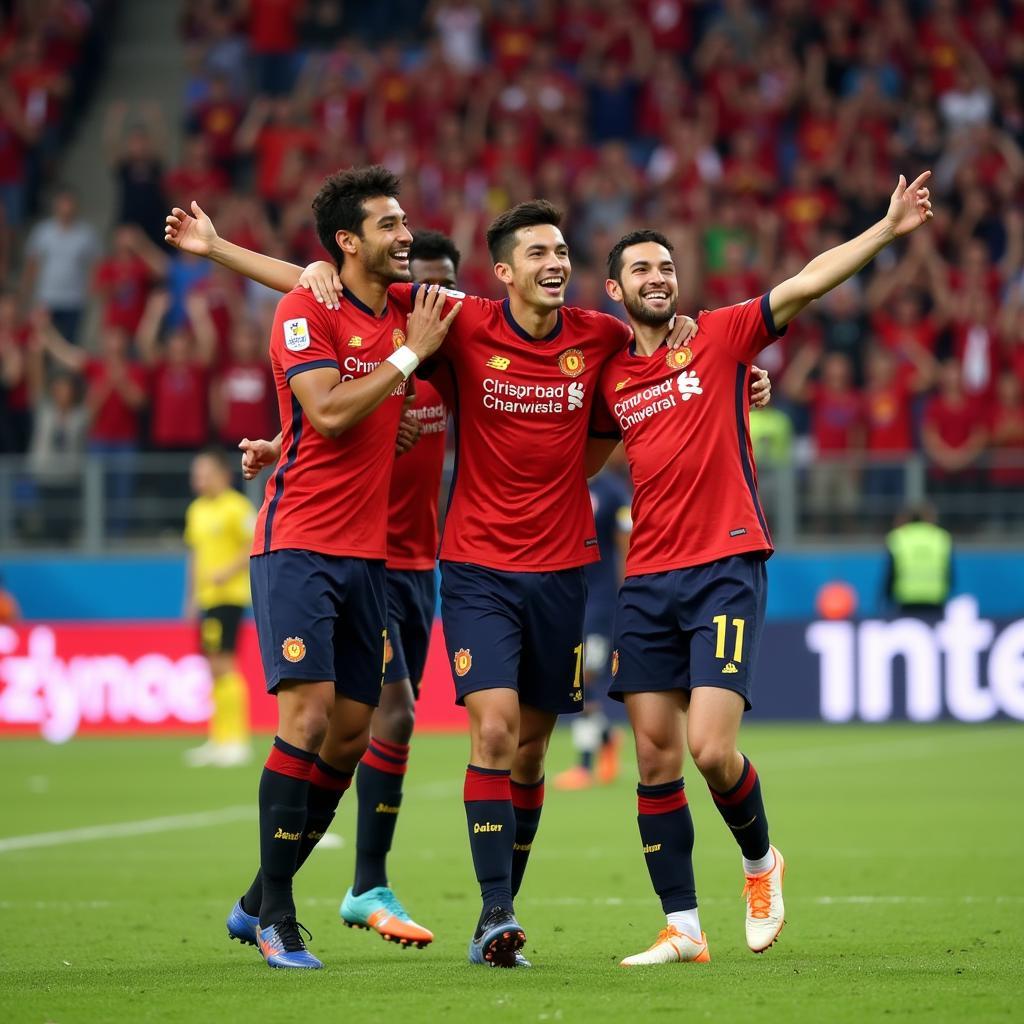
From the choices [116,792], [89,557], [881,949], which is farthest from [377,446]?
[89,557]

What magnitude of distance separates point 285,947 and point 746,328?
2.80 m

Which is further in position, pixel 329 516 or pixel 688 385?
pixel 688 385

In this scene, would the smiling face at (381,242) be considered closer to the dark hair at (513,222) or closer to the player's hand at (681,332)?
the dark hair at (513,222)

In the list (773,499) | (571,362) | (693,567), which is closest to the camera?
(693,567)

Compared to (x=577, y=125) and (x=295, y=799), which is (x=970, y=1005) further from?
(x=577, y=125)

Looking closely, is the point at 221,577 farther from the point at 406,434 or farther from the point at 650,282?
the point at 650,282

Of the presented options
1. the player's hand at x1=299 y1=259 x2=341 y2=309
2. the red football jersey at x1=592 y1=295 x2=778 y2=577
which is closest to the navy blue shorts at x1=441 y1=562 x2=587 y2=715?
the red football jersey at x1=592 y1=295 x2=778 y2=577

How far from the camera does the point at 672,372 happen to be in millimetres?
7375

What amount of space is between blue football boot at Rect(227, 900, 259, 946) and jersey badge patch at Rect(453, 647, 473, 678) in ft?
3.88

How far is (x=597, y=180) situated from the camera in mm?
21922

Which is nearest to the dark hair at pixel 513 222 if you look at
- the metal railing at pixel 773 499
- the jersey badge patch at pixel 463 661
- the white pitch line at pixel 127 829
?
the jersey badge patch at pixel 463 661

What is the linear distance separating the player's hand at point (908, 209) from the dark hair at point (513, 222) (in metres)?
1.28

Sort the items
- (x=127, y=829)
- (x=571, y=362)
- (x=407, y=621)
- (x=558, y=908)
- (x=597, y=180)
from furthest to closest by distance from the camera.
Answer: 1. (x=597, y=180)
2. (x=127, y=829)
3. (x=558, y=908)
4. (x=407, y=621)
5. (x=571, y=362)

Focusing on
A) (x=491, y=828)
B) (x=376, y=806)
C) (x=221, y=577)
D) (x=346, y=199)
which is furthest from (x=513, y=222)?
(x=221, y=577)
